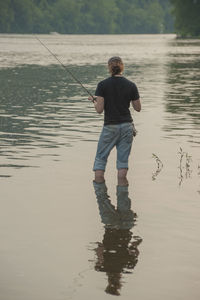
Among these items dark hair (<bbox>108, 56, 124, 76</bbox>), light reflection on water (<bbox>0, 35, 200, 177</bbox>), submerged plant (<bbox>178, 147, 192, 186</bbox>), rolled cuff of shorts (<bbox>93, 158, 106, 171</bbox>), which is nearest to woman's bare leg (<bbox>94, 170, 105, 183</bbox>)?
rolled cuff of shorts (<bbox>93, 158, 106, 171</bbox>)

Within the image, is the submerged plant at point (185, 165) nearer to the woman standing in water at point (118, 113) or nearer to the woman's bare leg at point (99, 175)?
the woman standing in water at point (118, 113)

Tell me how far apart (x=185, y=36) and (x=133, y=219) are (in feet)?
417

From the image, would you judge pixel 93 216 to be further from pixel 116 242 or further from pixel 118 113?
pixel 118 113

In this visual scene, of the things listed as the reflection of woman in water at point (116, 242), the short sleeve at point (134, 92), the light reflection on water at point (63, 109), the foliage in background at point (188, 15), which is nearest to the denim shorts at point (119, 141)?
the short sleeve at point (134, 92)

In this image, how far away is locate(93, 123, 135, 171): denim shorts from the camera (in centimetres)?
1023

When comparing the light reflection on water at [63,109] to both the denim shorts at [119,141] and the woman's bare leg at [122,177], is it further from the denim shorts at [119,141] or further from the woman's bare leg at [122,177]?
the woman's bare leg at [122,177]

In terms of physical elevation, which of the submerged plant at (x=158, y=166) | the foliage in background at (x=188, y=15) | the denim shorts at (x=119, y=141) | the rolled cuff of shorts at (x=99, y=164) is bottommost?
the submerged plant at (x=158, y=166)

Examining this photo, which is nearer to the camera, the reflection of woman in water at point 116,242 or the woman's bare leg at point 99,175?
the reflection of woman in water at point 116,242

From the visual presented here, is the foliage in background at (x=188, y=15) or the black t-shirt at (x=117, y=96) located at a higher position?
the foliage in background at (x=188, y=15)

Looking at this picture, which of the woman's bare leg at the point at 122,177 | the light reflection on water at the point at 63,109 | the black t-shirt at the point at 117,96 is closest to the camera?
the black t-shirt at the point at 117,96

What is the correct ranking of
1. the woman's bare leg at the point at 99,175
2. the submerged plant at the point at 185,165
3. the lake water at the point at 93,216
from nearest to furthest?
the lake water at the point at 93,216
the woman's bare leg at the point at 99,175
the submerged plant at the point at 185,165

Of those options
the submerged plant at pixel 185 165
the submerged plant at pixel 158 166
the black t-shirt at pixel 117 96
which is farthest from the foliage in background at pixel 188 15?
the black t-shirt at pixel 117 96

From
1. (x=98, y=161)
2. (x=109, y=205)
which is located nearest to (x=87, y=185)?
(x=98, y=161)

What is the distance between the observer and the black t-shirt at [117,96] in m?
10.1
